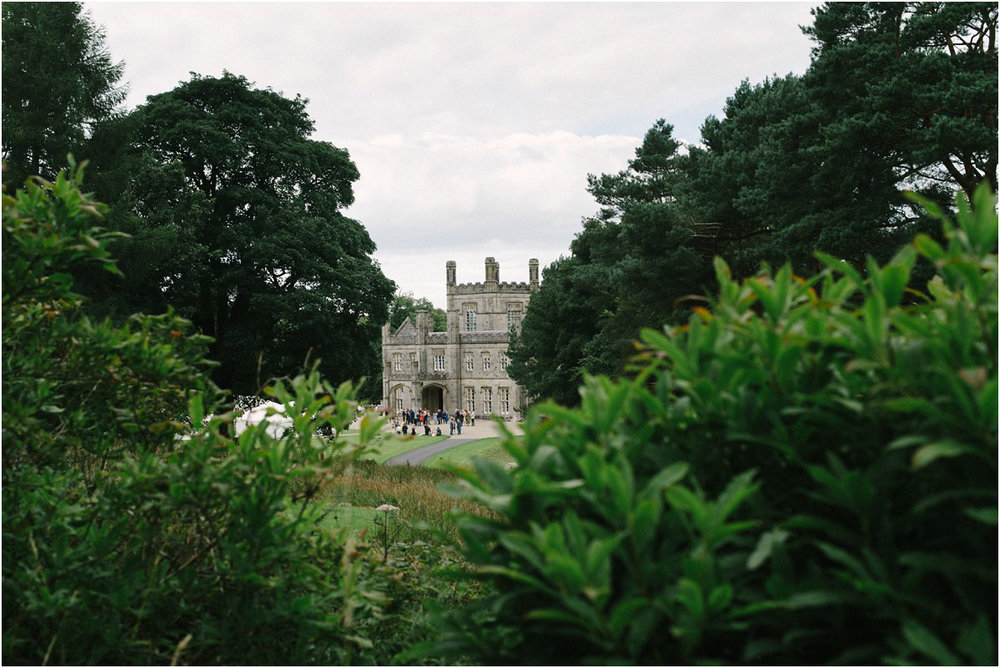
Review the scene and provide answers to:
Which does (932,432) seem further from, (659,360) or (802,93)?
(802,93)

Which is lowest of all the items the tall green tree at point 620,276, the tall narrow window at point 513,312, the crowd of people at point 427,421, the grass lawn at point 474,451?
the grass lawn at point 474,451

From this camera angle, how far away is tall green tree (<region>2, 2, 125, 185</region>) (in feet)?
52.7

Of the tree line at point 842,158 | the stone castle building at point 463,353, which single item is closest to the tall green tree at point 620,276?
the tree line at point 842,158

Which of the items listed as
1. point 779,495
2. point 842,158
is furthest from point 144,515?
point 842,158

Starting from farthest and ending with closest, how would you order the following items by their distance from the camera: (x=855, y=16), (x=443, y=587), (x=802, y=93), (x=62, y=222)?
(x=802, y=93)
(x=855, y=16)
(x=443, y=587)
(x=62, y=222)

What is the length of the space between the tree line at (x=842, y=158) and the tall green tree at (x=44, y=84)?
12.0 metres

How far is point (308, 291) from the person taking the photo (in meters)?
23.2

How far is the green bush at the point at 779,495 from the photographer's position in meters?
1.76

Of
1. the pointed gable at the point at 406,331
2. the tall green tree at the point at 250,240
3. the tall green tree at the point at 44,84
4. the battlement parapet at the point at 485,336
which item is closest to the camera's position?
the tall green tree at the point at 44,84

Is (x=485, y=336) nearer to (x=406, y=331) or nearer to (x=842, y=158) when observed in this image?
(x=406, y=331)

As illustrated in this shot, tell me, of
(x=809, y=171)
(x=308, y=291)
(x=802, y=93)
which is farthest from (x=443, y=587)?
(x=308, y=291)

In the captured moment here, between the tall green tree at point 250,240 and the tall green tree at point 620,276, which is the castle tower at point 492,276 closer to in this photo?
the tall green tree at point 620,276

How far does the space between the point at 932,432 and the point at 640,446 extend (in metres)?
0.68

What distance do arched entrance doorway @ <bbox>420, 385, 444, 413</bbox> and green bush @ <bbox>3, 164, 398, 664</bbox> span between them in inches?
2822
